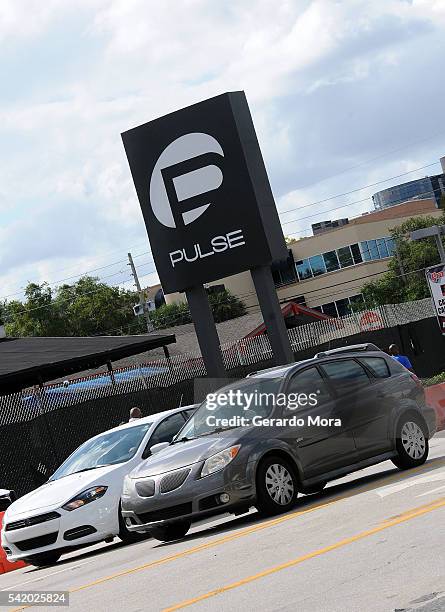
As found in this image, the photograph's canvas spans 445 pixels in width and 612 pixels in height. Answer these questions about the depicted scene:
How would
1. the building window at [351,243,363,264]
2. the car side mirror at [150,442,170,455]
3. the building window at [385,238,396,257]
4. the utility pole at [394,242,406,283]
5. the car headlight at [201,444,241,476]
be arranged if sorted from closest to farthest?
1. the car headlight at [201,444,241,476]
2. the car side mirror at [150,442,170,455]
3. the utility pole at [394,242,406,283]
4. the building window at [351,243,363,264]
5. the building window at [385,238,396,257]

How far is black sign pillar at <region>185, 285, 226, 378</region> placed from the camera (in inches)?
1008

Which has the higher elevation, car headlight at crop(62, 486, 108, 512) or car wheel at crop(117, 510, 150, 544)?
car headlight at crop(62, 486, 108, 512)

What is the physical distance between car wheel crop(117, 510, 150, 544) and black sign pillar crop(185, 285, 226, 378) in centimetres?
1015

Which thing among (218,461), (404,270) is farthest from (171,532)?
(404,270)

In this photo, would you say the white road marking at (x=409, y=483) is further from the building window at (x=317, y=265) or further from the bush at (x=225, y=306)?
the building window at (x=317, y=265)

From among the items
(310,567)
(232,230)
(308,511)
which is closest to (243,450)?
(308,511)

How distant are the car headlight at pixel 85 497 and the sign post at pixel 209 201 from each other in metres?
10.5

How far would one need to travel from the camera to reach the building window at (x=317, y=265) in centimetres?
9156

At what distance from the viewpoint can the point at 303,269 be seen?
92625mm

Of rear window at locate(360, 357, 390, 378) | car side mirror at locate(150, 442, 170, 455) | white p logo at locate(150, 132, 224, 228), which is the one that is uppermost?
white p logo at locate(150, 132, 224, 228)

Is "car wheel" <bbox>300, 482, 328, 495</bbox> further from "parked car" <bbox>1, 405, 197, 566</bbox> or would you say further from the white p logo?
the white p logo

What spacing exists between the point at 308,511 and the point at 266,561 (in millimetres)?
3120

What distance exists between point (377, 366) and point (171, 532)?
3.54 m

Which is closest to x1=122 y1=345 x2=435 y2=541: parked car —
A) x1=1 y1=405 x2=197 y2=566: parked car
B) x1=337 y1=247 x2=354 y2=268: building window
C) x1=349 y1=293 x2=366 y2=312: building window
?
x1=1 y1=405 x2=197 y2=566: parked car
